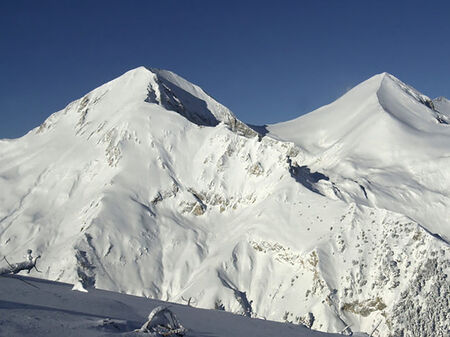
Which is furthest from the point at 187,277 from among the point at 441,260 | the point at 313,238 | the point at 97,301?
the point at 97,301

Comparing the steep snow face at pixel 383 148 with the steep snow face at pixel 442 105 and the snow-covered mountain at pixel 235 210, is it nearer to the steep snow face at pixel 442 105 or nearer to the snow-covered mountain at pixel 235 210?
the snow-covered mountain at pixel 235 210

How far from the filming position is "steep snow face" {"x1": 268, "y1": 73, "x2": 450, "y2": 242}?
100062mm

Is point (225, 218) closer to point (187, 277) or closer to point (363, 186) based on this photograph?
point (187, 277)

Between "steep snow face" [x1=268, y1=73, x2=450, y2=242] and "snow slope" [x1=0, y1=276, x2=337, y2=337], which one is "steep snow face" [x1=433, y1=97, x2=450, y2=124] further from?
"snow slope" [x1=0, y1=276, x2=337, y2=337]

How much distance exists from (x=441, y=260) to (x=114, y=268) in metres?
50.8

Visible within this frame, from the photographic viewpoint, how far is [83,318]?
902 cm

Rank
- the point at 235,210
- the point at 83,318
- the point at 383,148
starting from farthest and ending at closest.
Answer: the point at 383,148, the point at 235,210, the point at 83,318

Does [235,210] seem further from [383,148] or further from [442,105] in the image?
[442,105]

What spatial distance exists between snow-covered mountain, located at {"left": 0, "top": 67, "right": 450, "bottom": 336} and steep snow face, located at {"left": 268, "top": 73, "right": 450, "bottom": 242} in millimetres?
431

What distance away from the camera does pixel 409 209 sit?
97875 mm

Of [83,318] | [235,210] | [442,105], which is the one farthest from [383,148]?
[83,318]

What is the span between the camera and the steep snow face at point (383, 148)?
328 feet

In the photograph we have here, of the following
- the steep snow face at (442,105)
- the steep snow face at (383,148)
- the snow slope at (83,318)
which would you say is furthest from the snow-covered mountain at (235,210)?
the snow slope at (83,318)

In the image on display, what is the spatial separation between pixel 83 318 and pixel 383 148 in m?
119
